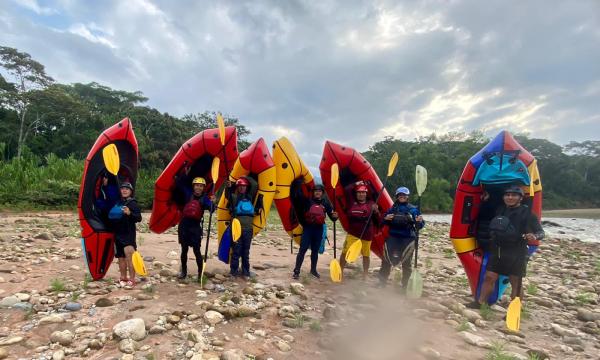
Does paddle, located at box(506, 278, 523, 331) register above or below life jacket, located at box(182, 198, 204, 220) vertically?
below

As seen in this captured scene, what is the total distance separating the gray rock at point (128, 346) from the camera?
10.2 ft

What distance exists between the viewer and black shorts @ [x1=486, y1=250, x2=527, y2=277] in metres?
4.58

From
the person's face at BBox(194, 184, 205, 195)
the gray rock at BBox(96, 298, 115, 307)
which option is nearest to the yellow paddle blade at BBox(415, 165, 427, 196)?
the person's face at BBox(194, 184, 205, 195)

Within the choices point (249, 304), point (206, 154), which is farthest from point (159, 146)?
point (249, 304)

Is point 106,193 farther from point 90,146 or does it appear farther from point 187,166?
point 90,146

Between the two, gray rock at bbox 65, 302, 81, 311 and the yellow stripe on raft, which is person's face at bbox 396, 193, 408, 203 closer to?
the yellow stripe on raft

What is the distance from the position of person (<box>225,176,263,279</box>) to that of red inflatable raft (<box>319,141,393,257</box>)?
1.71 m

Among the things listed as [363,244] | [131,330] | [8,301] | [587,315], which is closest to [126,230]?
[8,301]

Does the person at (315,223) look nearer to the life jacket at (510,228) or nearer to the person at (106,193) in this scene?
the life jacket at (510,228)

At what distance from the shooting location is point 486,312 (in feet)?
15.8

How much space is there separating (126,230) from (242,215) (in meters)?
1.61

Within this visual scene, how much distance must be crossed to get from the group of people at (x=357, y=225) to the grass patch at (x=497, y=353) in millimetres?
1229

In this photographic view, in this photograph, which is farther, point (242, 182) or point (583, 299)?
point (583, 299)

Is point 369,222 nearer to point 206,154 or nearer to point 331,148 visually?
point 331,148
